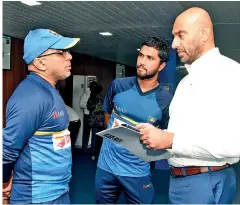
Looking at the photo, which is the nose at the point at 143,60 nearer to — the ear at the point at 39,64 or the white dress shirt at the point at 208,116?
the white dress shirt at the point at 208,116

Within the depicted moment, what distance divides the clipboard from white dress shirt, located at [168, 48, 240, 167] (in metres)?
0.10

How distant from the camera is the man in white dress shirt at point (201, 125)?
1.54 meters

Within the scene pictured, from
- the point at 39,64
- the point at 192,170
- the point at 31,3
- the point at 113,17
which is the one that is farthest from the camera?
the point at 113,17

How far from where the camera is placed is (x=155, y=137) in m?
1.60

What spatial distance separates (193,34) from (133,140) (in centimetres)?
64

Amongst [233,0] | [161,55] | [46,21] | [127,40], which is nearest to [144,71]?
[161,55]

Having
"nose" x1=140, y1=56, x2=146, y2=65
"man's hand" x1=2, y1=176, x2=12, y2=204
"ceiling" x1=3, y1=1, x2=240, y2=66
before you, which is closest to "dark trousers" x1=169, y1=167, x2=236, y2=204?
"man's hand" x1=2, y1=176, x2=12, y2=204

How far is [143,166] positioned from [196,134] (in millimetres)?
979

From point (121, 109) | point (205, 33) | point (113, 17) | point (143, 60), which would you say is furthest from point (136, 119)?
point (113, 17)

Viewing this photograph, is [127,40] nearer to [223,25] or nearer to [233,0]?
[223,25]

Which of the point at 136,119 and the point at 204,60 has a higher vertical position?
the point at 204,60

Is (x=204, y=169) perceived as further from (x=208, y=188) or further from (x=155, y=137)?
(x=155, y=137)

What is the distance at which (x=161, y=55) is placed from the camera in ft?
8.37

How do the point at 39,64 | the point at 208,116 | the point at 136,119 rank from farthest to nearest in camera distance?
the point at 136,119 < the point at 39,64 < the point at 208,116
